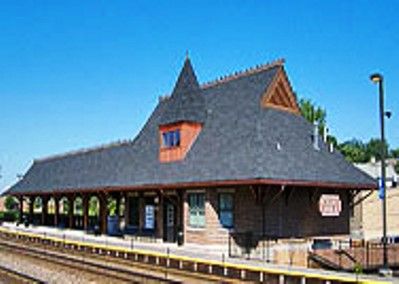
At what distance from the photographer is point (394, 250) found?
20.9 meters

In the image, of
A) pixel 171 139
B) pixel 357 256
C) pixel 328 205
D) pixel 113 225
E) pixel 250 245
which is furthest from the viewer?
pixel 113 225

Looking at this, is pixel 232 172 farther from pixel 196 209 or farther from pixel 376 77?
pixel 376 77

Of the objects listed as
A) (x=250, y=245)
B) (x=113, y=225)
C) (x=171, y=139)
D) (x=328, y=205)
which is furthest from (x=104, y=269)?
(x=113, y=225)

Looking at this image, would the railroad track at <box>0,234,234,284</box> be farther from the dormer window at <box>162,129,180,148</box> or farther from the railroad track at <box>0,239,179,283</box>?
the dormer window at <box>162,129,180,148</box>

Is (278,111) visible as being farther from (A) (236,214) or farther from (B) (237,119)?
(A) (236,214)

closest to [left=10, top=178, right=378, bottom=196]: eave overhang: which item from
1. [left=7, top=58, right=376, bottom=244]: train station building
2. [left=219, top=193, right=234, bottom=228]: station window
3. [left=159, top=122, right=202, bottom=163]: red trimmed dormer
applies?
[left=7, top=58, right=376, bottom=244]: train station building

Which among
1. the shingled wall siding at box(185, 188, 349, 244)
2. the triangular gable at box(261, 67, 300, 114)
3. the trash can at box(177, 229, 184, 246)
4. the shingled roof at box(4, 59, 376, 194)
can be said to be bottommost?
the trash can at box(177, 229, 184, 246)

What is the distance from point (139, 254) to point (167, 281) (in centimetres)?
590

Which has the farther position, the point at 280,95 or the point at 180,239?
the point at 280,95

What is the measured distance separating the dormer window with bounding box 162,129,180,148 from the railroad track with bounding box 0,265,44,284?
10601 mm

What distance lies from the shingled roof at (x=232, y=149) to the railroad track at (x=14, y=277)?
26.6 ft

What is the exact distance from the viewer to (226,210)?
21.7m

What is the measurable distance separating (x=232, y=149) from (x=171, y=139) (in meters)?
4.82

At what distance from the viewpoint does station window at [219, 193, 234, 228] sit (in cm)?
2152
